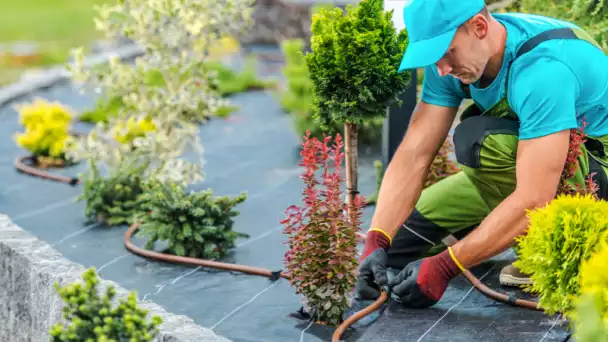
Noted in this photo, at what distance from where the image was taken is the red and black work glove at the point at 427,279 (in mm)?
3375

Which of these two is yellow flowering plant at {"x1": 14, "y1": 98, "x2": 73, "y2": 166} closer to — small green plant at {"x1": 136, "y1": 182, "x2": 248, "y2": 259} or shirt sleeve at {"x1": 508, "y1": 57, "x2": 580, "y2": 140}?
small green plant at {"x1": 136, "y1": 182, "x2": 248, "y2": 259}

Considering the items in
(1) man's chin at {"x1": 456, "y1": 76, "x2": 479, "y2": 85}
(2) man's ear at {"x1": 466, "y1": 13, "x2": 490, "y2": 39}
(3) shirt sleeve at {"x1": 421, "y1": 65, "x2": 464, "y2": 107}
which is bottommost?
(3) shirt sleeve at {"x1": 421, "y1": 65, "x2": 464, "y2": 107}

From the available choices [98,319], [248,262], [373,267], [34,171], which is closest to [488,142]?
[373,267]

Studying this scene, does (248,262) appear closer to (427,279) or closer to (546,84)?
(427,279)

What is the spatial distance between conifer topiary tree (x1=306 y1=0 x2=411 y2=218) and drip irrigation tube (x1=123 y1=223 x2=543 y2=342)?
733 mm

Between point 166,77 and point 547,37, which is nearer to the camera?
point 547,37

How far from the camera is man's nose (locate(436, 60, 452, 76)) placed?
130 inches

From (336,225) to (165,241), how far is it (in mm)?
1402

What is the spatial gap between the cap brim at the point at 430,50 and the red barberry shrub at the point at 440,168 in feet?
3.35

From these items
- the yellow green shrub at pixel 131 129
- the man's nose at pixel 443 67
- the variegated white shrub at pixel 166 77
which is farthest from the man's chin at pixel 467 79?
the yellow green shrub at pixel 131 129

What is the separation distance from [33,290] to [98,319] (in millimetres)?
868

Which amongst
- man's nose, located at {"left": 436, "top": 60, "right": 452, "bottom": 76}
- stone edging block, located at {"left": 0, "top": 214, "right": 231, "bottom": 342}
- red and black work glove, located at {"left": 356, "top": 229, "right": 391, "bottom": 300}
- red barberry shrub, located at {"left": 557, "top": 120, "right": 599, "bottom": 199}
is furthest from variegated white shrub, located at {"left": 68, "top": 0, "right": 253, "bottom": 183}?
red barberry shrub, located at {"left": 557, "top": 120, "right": 599, "bottom": 199}

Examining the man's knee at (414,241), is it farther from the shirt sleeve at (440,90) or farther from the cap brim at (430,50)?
the cap brim at (430,50)

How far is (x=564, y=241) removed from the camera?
2863 millimetres
